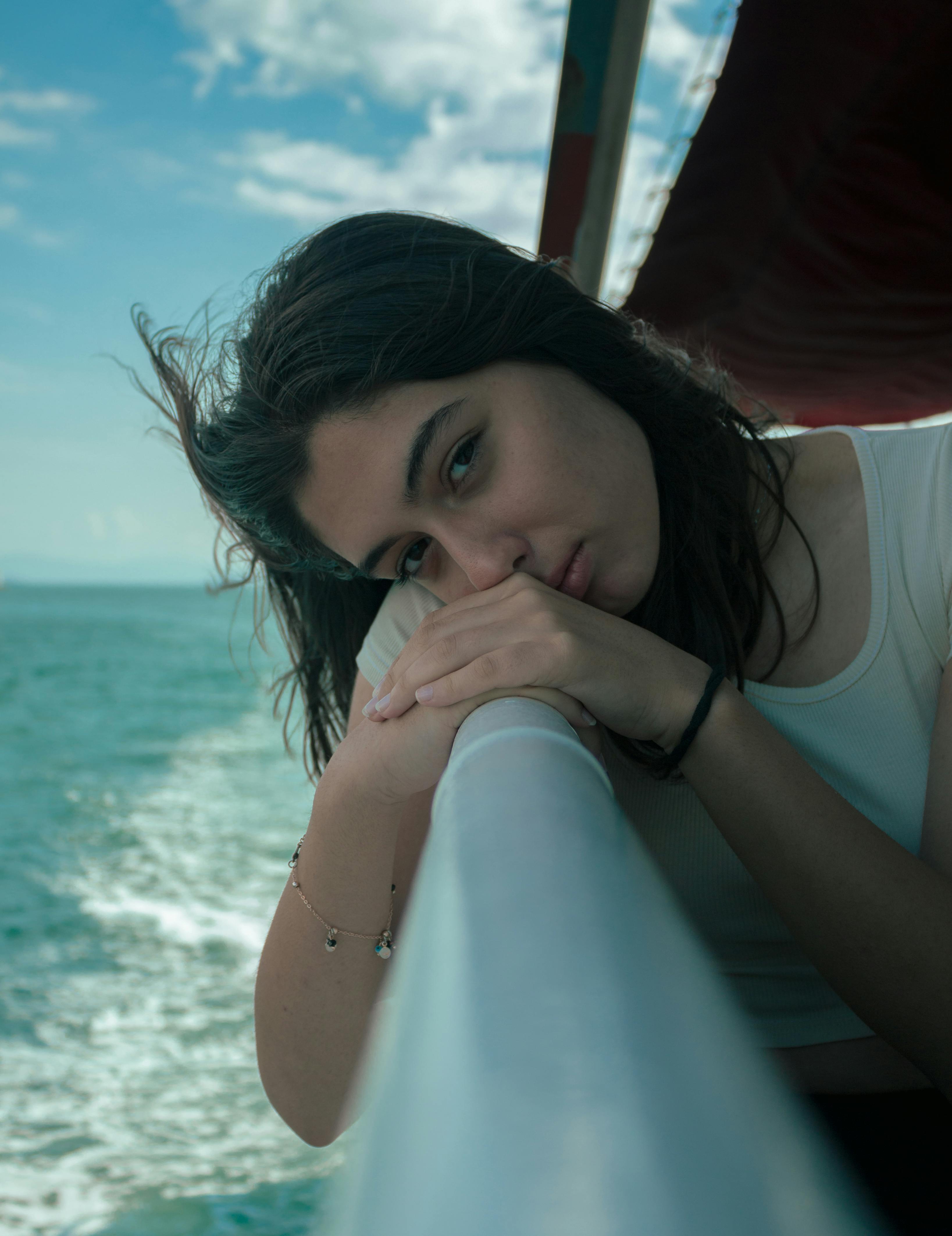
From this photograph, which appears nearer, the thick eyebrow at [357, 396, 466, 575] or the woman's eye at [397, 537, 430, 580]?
the thick eyebrow at [357, 396, 466, 575]

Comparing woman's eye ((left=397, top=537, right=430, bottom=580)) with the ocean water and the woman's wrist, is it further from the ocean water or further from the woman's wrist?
the ocean water

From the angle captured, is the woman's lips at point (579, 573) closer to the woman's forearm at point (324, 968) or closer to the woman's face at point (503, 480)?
the woman's face at point (503, 480)

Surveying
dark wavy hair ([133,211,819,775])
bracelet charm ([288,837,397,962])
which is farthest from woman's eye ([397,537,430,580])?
bracelet charm ([288,837,397,962])

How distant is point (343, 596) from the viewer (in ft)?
6.43

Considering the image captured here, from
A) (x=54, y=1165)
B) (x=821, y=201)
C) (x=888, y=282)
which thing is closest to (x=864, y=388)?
(x=888, y=282)

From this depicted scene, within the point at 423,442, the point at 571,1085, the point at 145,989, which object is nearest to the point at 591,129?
the point at 423,442

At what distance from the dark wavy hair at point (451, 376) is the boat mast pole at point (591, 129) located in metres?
0.28

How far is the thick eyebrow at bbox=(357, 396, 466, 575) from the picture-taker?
1288mm

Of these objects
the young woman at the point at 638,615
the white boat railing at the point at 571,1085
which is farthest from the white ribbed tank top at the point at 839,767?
the white boat railing at the point at 571,1085

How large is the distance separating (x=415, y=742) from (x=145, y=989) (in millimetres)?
5352

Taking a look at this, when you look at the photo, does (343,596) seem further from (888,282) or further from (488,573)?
(888,282)

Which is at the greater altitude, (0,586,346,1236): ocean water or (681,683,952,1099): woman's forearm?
(681,683,952,1099): woman's forearm

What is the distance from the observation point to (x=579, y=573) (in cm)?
133

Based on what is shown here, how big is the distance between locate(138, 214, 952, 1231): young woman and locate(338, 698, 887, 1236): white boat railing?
2.30ft
